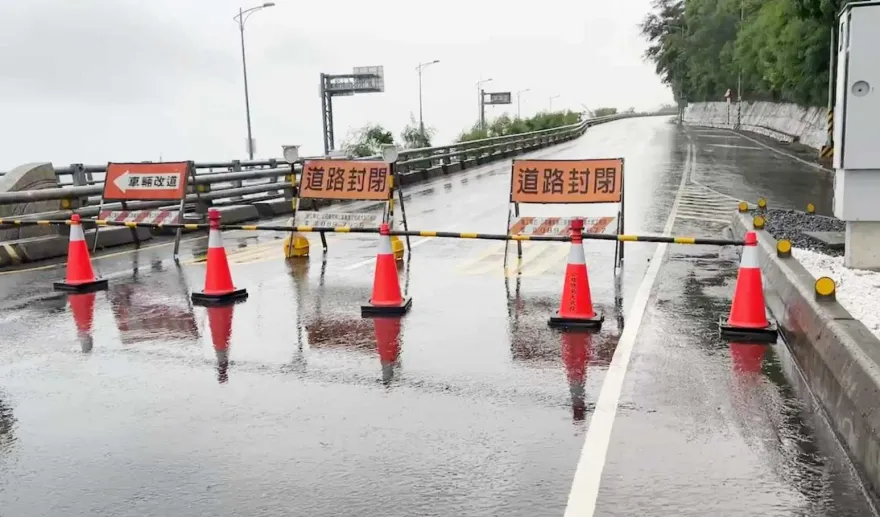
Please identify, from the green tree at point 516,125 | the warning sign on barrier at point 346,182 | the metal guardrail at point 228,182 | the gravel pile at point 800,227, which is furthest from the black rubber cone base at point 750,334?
the green tree at point 516,125

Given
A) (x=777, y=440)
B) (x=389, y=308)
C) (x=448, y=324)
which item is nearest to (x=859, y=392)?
(x=777, y=440)

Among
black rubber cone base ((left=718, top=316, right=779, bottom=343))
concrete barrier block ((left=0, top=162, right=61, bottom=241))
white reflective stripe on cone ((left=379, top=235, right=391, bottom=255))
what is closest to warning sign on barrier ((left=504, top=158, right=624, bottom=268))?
white reflective stripe on cone ((left=379, top=235, right=391, bottom=255))

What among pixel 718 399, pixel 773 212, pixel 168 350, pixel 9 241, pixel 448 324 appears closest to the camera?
pixel 718 399

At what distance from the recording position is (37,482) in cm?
453

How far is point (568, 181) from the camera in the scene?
12.3 m

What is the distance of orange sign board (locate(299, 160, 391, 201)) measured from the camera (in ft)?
42.0

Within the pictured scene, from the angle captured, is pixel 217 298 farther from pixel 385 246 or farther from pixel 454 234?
pixel 454 234

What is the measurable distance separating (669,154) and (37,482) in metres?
36.4

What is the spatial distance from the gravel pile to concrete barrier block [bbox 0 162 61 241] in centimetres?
1151

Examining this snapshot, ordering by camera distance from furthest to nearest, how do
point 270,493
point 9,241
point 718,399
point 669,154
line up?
1. point 669,154
2. point 9,241
3. point 718,399
4. point 270,493

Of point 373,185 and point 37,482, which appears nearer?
point 37,482

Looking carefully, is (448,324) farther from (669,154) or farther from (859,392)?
(669,154)

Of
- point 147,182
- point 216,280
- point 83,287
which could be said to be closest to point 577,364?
point 216,280

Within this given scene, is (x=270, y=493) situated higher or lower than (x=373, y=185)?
lower
